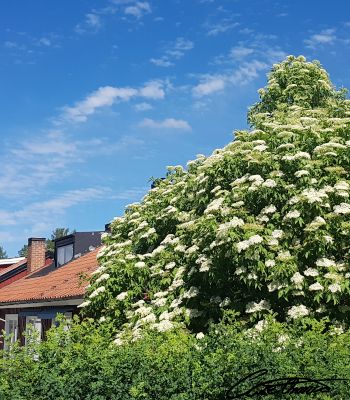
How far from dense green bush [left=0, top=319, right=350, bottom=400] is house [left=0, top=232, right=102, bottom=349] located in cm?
1070

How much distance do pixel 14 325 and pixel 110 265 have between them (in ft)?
53.6

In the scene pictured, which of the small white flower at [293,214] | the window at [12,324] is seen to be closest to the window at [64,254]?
the window at [12,324]

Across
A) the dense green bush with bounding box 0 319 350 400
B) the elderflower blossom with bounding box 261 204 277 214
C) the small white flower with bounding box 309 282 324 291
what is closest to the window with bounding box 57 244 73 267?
the elderflower blossom with bounding box 261 204 277 214

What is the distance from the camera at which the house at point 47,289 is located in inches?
950

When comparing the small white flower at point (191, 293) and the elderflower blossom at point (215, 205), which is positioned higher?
the elderflower blossom at point (215, 205)

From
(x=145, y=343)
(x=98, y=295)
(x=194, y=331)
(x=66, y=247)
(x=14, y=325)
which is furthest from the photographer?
(x=66, y=247)

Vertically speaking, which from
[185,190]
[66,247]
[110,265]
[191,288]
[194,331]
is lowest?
[194,331]

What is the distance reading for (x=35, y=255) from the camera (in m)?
39.1

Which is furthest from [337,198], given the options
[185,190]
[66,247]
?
[66,247]

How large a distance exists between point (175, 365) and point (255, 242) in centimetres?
423

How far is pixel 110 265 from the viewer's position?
636 inches

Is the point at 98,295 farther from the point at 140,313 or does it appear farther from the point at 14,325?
the point at 14,325

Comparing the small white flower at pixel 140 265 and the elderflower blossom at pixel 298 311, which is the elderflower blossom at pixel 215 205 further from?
the small white flower at pixel 140 265

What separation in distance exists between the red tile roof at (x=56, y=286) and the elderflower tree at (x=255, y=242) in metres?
6.72
